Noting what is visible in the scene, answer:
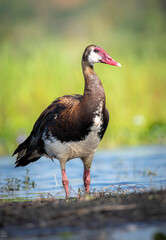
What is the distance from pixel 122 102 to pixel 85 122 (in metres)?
6.30

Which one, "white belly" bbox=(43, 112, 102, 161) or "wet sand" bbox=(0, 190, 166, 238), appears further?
"white belly" bbox=(43, 112, 102, 161)

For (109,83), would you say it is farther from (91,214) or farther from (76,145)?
(91,214)

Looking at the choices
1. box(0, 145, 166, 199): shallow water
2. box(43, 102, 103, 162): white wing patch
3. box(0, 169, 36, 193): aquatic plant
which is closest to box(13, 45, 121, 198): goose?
box(43, 102, 103, 162): white wing patch

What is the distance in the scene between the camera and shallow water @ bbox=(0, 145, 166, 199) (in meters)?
6.91

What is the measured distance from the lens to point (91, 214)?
4.20 meters

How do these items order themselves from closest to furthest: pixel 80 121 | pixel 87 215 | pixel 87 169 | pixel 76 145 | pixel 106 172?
pixel 87 215 → pixel 80 121 → pixel 76 145 → pixel 87 169 → pixel 106 172

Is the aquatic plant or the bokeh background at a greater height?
the bokeh background

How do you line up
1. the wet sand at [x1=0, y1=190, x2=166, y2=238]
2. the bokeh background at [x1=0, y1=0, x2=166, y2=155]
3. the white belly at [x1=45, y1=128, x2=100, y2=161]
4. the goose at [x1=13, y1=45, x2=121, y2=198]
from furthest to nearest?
the bokeh background at [x1=0, y1=0, x2=166, y2=155]
the white belly at [x1=45, y1=128, x2=100, y2=161]
the goose at [x1=13, y1=45, x2=121, y2=198]
the wet sand at [x1=0, y1=190, x2=166, y2=238]

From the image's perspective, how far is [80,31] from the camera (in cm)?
1991

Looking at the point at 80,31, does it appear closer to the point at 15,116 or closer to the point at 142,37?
the point at 142,37

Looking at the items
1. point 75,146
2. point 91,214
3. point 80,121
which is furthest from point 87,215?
point 75,146

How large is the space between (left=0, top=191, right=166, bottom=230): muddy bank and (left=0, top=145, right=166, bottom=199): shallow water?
187cm

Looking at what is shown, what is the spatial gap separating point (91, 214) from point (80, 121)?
1998 millimetres

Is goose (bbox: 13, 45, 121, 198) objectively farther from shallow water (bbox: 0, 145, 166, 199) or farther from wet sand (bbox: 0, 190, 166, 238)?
wet sand (bbox: 0, 190, 166, 238)
